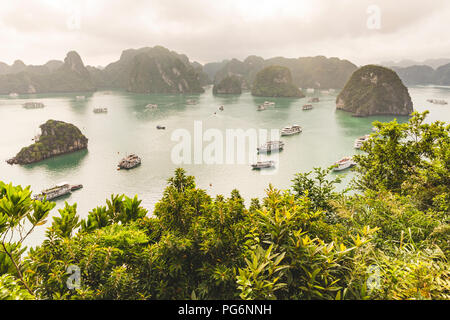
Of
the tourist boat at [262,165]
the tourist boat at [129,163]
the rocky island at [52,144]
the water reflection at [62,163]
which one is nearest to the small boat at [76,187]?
the tourist boat at [129,163]

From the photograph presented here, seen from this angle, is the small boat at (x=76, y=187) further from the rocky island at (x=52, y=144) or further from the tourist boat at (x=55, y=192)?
the rocky island at (x=52, y=144)

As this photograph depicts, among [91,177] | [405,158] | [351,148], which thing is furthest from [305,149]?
[91,177]

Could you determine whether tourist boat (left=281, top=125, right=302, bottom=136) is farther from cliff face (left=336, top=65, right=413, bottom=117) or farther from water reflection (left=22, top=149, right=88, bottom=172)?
water reflection (left=22, top=149, right=88, bottom=172)

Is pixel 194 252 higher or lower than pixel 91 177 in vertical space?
higher
